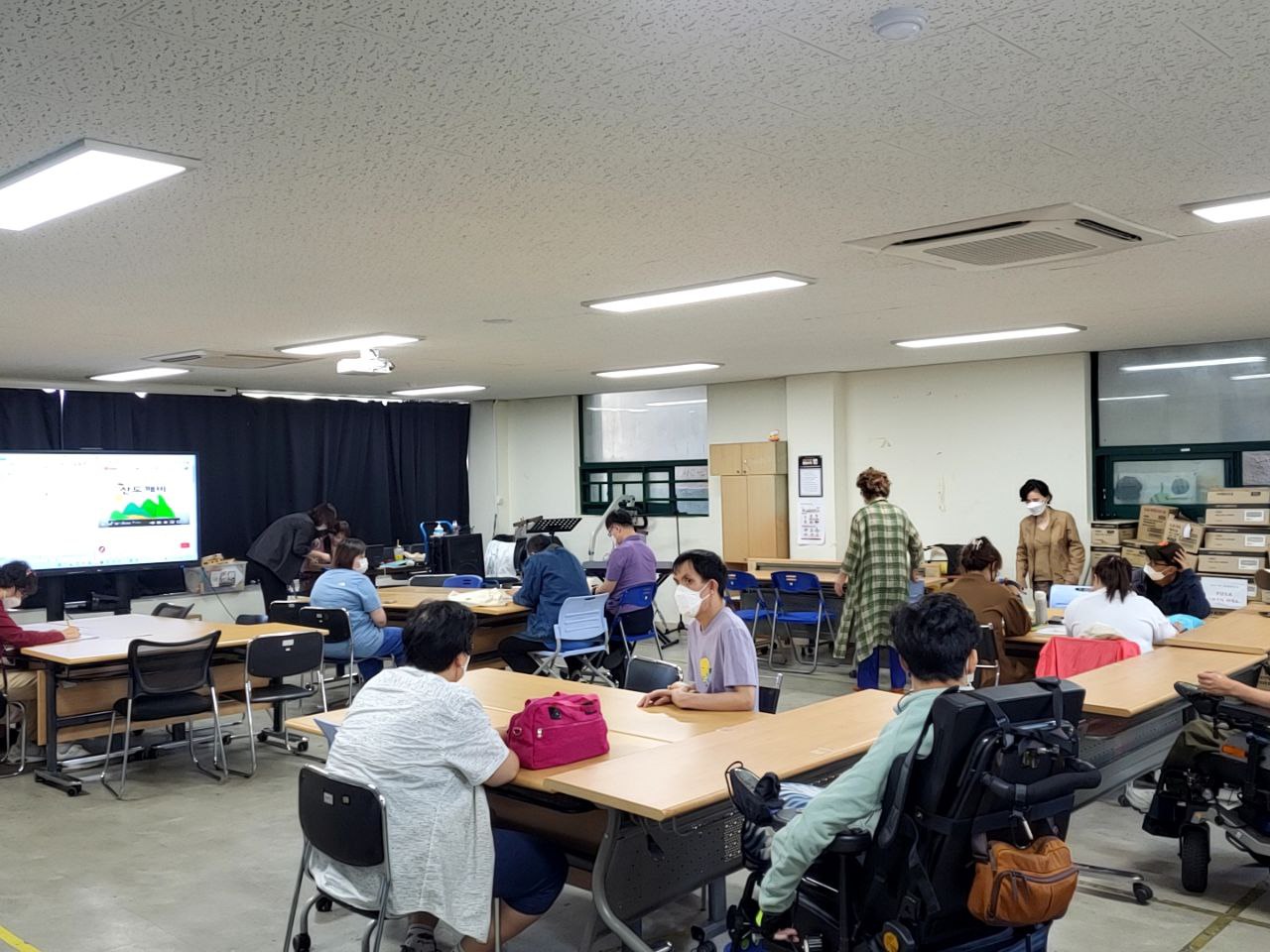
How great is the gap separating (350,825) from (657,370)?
6831 millimetres

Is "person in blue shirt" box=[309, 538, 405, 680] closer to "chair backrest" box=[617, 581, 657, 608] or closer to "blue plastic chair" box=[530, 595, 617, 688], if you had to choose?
"blue plastic chair" box=[530, 595, 617, 688]

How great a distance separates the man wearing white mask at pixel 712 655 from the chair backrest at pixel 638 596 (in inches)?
129

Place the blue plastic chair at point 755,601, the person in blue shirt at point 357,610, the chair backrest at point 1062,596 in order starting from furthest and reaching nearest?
the blue plastic chair at point 755,601
the chair backrest at point 1062,596
the person in blue shirt at point 357,610

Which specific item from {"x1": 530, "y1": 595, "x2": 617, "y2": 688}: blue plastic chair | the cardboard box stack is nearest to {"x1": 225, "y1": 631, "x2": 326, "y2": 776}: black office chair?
{"x1": 530, "y1": 595, "x2": 617, "y2": 688}: blue plastic chair

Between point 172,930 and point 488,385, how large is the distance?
23.6 feet

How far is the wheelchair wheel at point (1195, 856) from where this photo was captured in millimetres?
3887

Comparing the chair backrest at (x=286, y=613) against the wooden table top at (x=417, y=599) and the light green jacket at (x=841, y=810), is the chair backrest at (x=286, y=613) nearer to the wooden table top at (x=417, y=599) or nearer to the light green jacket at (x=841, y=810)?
the wooden table top at (x=417, y=599)

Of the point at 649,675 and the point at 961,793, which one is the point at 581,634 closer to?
the point at 649,675

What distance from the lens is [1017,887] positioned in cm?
225

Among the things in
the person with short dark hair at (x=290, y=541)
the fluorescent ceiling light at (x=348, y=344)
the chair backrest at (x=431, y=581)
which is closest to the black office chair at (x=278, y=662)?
the fluorescent ceiling light at (x=348, y=344)

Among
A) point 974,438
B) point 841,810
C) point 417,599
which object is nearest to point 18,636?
point 417,599

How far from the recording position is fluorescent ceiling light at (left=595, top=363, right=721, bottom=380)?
9008mm

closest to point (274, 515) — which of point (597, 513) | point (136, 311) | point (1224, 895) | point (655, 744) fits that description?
point (597, 513)

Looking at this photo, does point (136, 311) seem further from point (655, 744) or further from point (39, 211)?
point (655, 744)
